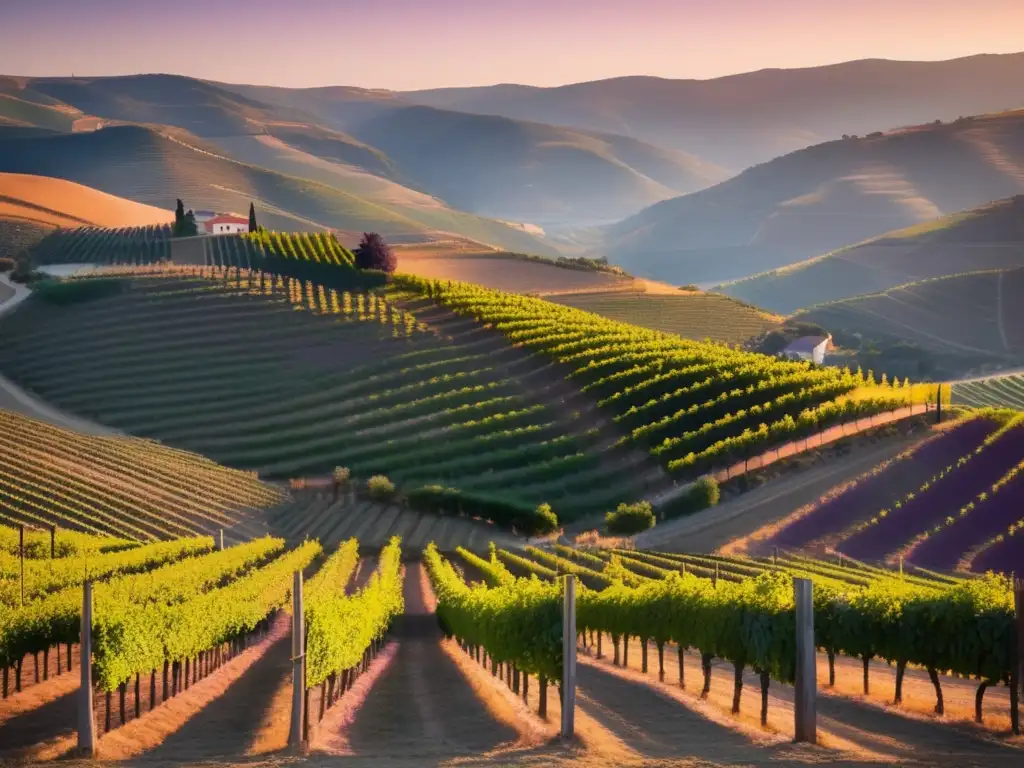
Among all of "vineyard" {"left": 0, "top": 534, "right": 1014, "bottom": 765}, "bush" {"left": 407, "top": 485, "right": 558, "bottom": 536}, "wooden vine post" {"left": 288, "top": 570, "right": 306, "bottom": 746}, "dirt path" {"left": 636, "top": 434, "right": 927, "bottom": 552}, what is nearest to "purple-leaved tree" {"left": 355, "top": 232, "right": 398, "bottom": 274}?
"bush" {"left": 407, "top": 485, "right": 558, "bottom": 536}

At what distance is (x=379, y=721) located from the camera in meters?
17.3

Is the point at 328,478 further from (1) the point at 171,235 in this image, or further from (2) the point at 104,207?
(2) the point at 104,207

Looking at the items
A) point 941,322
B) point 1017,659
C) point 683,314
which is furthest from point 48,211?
point 1017,659

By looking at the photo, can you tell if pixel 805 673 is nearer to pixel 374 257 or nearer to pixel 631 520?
pixel 631 520

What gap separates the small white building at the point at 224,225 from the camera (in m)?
96.1

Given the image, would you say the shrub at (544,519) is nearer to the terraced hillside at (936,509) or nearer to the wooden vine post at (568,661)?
the terraced hillside at (936,509)

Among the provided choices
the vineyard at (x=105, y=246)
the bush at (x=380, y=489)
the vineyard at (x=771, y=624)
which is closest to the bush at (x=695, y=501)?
the bush at (x=380, y=489)

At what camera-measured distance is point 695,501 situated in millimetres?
44000

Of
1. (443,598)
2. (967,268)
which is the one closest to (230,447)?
(443,598)

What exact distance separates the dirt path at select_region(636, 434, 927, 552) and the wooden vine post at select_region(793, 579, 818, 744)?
82.6 feet

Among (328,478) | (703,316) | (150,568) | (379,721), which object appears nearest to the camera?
(379,721)

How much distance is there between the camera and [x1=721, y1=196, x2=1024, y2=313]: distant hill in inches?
7106

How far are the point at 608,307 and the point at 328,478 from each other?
1961 inches

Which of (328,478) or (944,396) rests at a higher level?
(944,396)
